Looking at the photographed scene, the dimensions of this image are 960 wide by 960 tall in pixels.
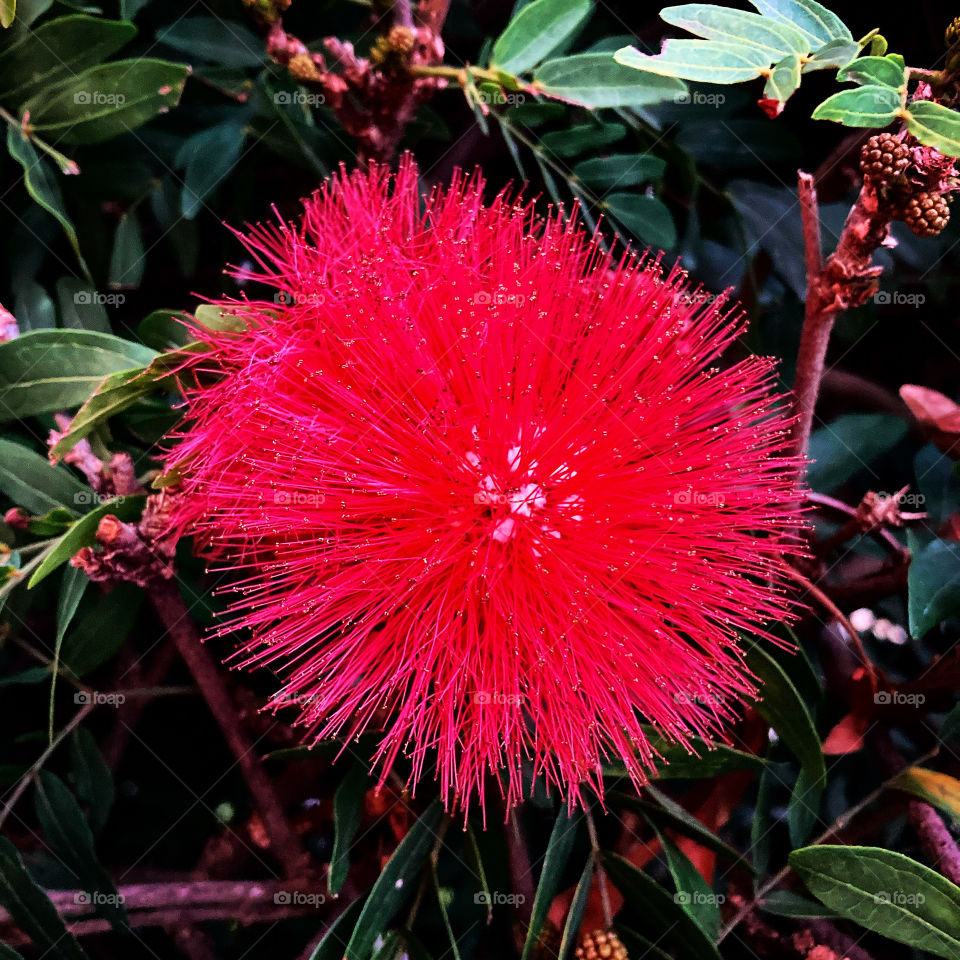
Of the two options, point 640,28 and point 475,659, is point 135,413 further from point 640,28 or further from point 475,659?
point 640,28

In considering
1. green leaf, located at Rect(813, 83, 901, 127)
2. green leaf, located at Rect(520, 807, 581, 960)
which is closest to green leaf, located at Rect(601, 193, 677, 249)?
green leaf, located at Rect(813, 83, 901, 127)

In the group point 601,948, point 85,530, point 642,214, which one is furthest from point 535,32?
point 601,948

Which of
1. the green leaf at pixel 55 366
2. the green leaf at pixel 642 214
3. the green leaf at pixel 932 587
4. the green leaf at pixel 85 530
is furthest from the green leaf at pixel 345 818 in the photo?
the green leaf at pixel 642 214

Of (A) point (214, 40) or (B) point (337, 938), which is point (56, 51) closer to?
Result: (A) point (214, 40)

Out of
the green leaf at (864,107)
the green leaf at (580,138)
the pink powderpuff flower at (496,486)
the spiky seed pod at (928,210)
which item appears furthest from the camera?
the green leaf at (580,138)

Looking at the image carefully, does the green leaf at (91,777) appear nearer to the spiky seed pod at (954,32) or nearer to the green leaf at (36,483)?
the green leaf at (36,483)

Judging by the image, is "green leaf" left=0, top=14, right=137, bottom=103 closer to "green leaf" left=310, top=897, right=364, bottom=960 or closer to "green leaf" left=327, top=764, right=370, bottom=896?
"green leaf" left=327, top=764, right=370, bottom=896

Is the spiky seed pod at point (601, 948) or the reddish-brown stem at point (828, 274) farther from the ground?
the reddish-brown stem at point (828, 274)
